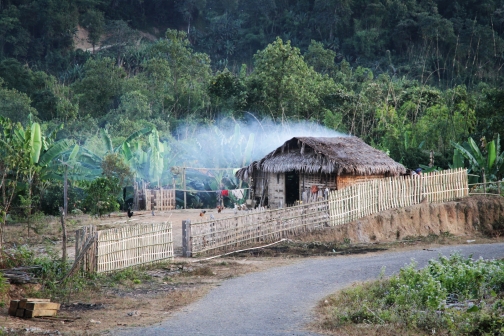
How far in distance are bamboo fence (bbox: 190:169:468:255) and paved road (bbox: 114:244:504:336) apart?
226 centimetres

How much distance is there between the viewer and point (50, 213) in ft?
94.5

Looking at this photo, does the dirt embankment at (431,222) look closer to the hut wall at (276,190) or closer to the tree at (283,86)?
the hut wall at (276,190)

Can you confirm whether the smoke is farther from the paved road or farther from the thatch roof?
the paved road

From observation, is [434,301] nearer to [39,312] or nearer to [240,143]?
[39,312]

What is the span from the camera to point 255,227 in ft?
66.0

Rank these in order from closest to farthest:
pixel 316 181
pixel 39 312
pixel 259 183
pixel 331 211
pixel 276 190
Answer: pixel 39 312 → pixel 331 211 → pixel 316 181 → pixel 276 190 → pixel 259 183

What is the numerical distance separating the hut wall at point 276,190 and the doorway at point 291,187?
400mm

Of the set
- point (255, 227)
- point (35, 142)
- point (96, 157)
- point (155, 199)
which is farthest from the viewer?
point (96, 157)

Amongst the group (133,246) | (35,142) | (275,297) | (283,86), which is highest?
(283,86)

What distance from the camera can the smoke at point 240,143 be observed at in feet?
109

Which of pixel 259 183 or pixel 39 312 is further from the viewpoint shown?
pixel 259 183

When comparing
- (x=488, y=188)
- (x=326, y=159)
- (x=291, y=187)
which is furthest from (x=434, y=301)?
(x=488, y=188)

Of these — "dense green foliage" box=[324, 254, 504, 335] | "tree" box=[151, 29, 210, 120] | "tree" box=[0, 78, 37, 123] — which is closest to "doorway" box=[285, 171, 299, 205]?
"dense green foliage" box=[324, 254, 504, 335]

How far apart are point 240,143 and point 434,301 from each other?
21721 mm
